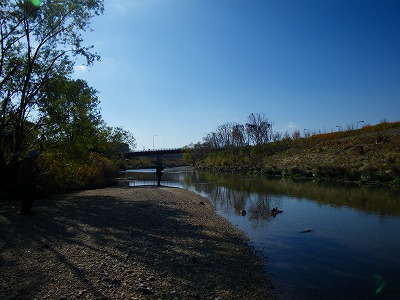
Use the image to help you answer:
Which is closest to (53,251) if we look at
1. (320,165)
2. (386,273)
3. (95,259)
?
(95,259)

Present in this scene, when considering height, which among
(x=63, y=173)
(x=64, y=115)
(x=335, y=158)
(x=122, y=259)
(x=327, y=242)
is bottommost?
(x=327, y=242)

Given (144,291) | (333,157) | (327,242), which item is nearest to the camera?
(144,291)

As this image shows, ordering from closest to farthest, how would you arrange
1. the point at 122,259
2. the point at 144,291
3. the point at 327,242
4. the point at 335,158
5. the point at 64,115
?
the point at 144,291 < the point at 122,259 < the point at 327,242 < the point at 64,115 < the point at 335,158

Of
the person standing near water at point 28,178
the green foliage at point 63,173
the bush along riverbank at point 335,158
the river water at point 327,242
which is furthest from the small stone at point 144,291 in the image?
the bush along riverbank at point 335,158

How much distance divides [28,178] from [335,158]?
37.1 m

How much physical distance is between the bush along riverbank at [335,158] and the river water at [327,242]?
818 centimetres

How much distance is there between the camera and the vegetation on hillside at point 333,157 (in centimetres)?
3116

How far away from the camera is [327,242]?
39.5 ft

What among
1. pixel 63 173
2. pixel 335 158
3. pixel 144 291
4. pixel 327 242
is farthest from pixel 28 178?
pixel 335 158

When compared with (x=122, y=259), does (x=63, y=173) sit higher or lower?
higher

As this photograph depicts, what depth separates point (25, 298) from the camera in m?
5.77

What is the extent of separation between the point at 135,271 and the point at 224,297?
2.20 metres

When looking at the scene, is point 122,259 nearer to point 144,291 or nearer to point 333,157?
point 144,291

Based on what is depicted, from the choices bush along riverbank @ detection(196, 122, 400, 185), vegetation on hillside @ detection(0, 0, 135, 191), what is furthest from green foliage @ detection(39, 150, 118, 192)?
bush along riverbank @ detection(196, 122, 400, 185)
